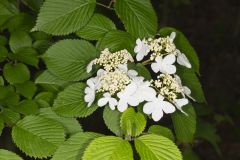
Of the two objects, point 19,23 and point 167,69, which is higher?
point 167,69

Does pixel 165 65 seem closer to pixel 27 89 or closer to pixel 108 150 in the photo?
pixel 108 150

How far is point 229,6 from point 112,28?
5324mm

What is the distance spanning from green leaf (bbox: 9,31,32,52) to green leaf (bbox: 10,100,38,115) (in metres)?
0.27

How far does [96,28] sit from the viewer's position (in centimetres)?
145

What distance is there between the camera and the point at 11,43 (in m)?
1.56

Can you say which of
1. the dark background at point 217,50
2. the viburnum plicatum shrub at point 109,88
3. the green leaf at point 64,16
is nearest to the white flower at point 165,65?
the viburnum plicatum shrub at point 109,88

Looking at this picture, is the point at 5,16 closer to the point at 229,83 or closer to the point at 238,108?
the point at 238,108

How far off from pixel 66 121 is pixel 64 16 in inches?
13.5

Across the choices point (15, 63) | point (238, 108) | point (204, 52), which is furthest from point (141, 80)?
point (204, 52)

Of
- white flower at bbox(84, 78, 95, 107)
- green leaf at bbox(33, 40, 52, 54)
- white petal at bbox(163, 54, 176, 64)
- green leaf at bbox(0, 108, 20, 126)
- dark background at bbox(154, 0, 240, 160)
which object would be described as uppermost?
white petal at bbox(163, 54, 176, 64)

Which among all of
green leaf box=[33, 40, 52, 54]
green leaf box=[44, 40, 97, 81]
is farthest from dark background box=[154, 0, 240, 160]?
green leaf box=[44, 40, 97, 81]

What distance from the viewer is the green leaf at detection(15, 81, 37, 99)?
1.42m

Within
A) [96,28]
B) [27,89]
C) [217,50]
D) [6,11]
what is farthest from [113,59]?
[217,50]

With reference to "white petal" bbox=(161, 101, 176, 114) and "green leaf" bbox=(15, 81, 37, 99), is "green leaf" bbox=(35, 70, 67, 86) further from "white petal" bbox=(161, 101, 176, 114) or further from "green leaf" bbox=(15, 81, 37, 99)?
"white petal" bbox=(161, 101, 176, 114)
